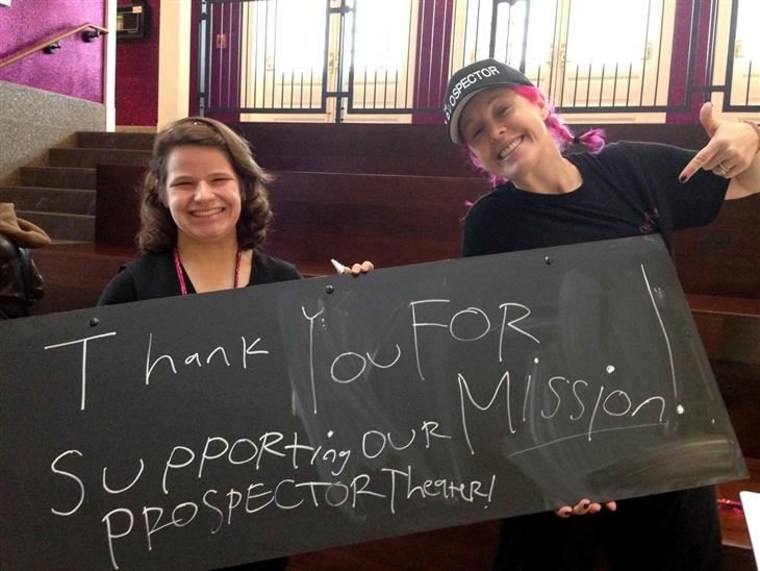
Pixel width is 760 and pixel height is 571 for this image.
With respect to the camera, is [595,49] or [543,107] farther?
[595,49]

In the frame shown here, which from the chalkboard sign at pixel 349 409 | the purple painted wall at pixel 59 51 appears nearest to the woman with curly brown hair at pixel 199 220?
the chalkboard sign at pixel 349 409

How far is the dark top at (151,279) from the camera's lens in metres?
1.05

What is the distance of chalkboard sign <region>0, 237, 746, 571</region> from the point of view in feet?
2.86

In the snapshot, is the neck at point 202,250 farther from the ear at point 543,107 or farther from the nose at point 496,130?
the ear at point 543,107

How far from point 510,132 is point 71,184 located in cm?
364

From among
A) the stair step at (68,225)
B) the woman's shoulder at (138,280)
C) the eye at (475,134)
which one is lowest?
the stair step at (68,225)

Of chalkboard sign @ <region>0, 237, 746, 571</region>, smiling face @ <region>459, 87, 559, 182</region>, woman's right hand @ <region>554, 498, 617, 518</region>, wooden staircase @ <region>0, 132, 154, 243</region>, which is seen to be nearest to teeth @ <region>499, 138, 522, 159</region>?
smiling face @ <region>459, 87, 559, 182</region>

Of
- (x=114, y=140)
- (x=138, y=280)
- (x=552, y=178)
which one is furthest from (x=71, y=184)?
(x=552, y=178)

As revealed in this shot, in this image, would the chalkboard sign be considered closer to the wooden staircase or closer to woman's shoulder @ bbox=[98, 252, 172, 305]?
woman's shoulder @ bbox=[98, 252, 172, 305]

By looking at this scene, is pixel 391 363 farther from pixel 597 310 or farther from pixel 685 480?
pixel 685 480

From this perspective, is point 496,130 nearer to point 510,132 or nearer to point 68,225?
point 510,132

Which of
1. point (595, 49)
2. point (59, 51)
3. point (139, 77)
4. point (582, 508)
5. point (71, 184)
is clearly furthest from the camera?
point (139, 77)

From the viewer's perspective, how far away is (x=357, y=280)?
99 cm

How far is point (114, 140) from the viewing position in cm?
431
